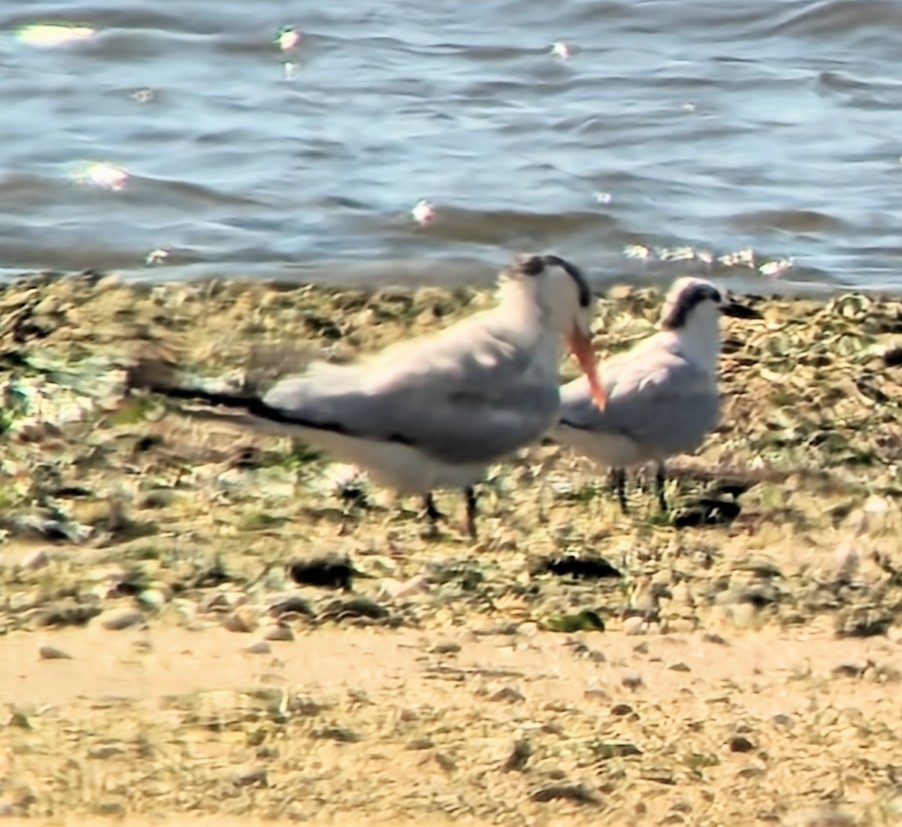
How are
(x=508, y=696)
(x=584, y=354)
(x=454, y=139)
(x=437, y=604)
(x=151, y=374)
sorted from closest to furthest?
(x=508, y=696) < (x=437, y=604) < (x=584, y=354) < (x=151, y=374) < (x=454, y=139)

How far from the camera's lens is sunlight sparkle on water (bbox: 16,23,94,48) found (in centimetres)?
1191

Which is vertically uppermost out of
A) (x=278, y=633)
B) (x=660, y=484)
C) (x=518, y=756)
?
(x=518, y=756)

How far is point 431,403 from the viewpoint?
5.89 metres

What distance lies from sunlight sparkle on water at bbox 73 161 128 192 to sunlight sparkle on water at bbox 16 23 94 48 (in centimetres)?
209

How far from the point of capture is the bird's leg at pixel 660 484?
20.3ft

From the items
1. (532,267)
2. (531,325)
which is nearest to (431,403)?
(531,325)

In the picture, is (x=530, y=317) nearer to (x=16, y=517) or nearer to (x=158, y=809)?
(x=16, y=517)

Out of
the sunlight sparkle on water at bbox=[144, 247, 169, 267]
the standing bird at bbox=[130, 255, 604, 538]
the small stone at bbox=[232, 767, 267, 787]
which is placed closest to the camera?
the small stone at bbox=[232, 767, 267, 787]

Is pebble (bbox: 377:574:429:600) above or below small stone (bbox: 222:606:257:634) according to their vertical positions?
below

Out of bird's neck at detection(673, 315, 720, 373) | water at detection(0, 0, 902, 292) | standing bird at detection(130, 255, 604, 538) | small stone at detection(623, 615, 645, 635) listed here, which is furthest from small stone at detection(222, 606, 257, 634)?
water at detection(0, 0, 902, 292)

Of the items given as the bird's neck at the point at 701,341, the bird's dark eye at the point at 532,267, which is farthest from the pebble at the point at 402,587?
the bird's neck at the point at 701,341

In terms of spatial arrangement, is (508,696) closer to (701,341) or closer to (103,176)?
(701,341)

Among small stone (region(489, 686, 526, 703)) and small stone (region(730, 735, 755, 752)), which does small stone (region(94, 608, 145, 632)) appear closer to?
small stone (region(489, 686, 526, 703))

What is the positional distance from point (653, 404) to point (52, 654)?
6.90 feet
